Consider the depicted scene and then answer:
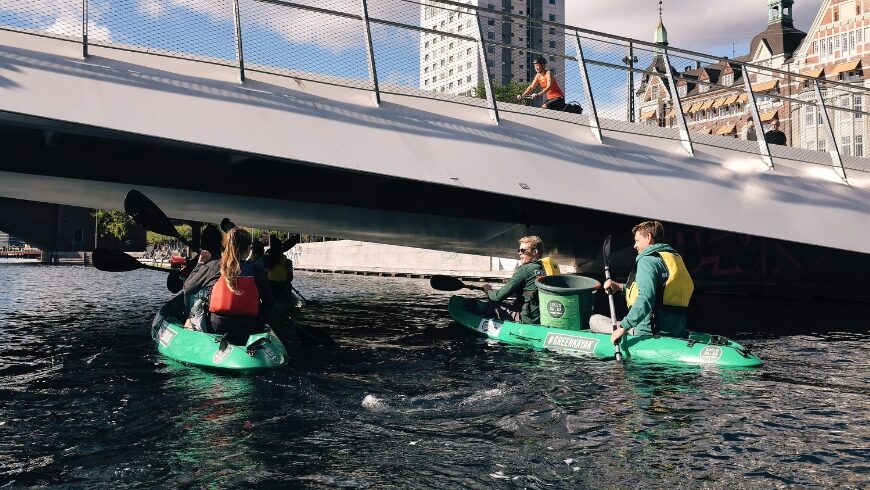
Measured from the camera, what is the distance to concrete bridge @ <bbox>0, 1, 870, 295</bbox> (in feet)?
33.0

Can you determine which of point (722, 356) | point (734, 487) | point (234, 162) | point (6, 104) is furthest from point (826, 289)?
point (6, 104)

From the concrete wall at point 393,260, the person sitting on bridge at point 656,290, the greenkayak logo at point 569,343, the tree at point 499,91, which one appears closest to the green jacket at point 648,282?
the person sitting on bridge at point 656,290

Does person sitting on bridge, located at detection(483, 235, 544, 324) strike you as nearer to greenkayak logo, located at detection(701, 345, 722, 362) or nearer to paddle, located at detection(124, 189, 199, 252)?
greenkayak logo, located at detection(701, 345, 722, 362)

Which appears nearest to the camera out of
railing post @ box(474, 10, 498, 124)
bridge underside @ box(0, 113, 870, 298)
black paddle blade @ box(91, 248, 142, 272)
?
railing post @ box(474, 10, 498, 124)

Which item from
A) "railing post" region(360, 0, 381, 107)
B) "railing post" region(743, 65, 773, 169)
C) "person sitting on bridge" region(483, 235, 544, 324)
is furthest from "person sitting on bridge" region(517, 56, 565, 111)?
"railing post" region(360, 0, 381, 107)

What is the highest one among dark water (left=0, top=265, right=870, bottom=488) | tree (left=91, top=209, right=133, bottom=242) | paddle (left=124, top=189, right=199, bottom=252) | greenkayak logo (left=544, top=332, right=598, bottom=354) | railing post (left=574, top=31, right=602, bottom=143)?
tree (left=91, top=209, right=133, bottom=242)

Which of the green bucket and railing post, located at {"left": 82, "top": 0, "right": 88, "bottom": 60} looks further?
the green bucket

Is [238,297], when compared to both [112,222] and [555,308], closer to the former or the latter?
[555,308]

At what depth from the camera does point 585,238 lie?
2195 centimetres

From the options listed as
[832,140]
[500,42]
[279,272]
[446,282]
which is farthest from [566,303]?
[279,272]

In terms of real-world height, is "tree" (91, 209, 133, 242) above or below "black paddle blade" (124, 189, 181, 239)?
above

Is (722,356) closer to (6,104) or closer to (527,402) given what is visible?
(527,402)

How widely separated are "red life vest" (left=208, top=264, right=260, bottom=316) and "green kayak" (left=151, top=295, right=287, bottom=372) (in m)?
0.35

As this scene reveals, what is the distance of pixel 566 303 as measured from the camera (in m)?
11.6
